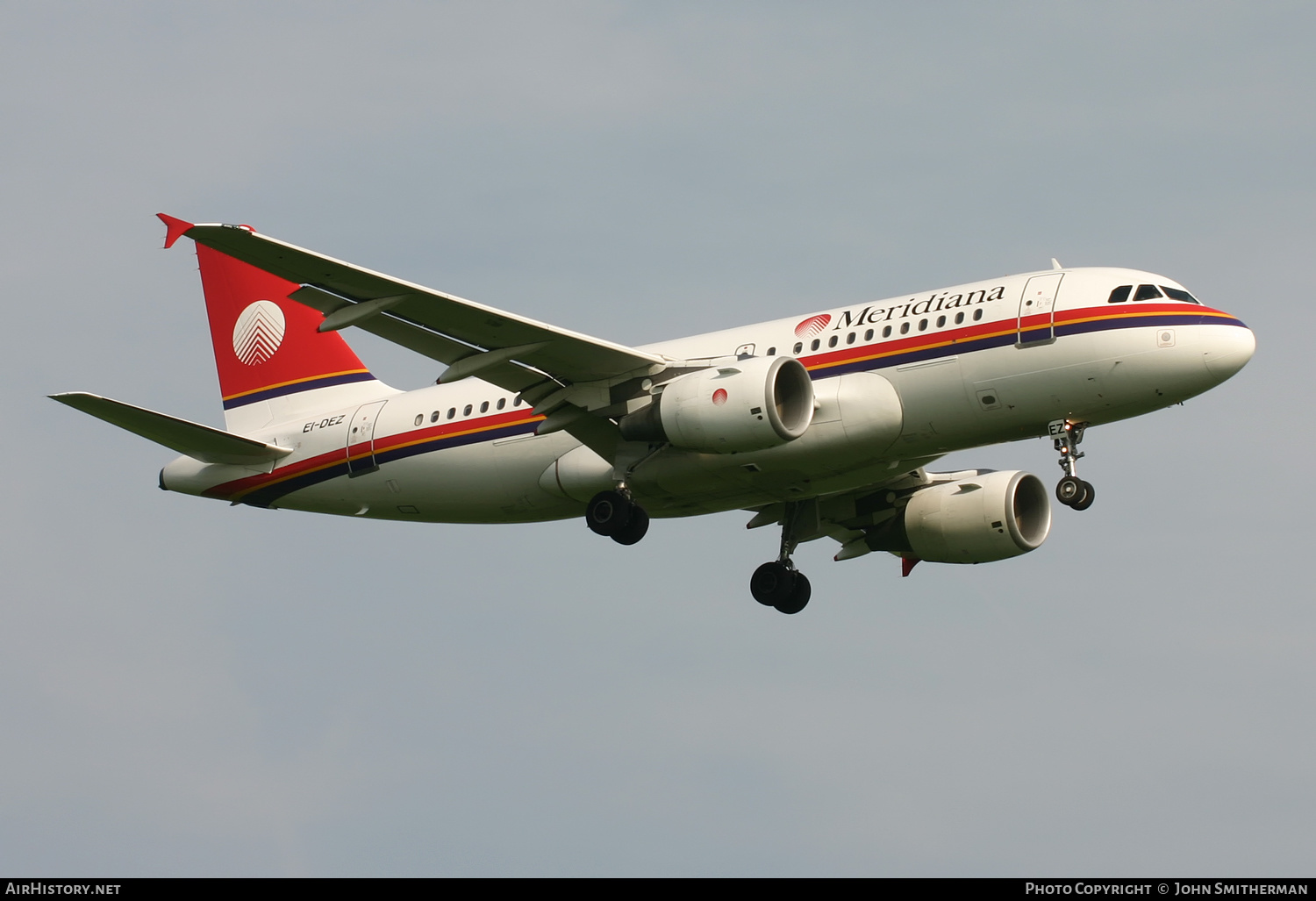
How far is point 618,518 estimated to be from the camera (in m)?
34.0

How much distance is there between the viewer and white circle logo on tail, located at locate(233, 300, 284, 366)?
137 ft

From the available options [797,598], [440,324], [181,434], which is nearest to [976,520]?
[797,598]

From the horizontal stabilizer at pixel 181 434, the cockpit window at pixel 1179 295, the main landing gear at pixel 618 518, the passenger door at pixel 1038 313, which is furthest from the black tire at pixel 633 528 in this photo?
the cockpit window at pixel 1179 295

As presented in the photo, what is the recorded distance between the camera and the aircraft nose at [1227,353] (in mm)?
31109

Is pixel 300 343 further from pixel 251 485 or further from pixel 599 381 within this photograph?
pixel 599 381

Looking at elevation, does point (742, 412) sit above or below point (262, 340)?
below

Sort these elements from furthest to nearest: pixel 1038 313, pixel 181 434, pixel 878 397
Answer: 1. pixel 181 434
2. pixel 878 397
3. pixel 1038 313

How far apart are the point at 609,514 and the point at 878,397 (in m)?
5.82

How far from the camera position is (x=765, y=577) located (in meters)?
38.7

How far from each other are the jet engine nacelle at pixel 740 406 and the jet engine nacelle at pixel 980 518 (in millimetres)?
6631

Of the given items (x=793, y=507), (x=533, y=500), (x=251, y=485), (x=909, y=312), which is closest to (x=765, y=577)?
(x=793, y=507)

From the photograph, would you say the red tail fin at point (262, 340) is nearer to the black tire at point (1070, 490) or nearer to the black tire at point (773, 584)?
the black tire at point (773, 584)

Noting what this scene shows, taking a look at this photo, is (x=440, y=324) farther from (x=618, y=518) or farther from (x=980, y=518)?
(x=980, y=518)

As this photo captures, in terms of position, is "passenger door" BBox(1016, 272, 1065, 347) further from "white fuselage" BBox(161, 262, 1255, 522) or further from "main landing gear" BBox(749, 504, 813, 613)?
"main landing gear" BBox(749, 504, 813, 613)
